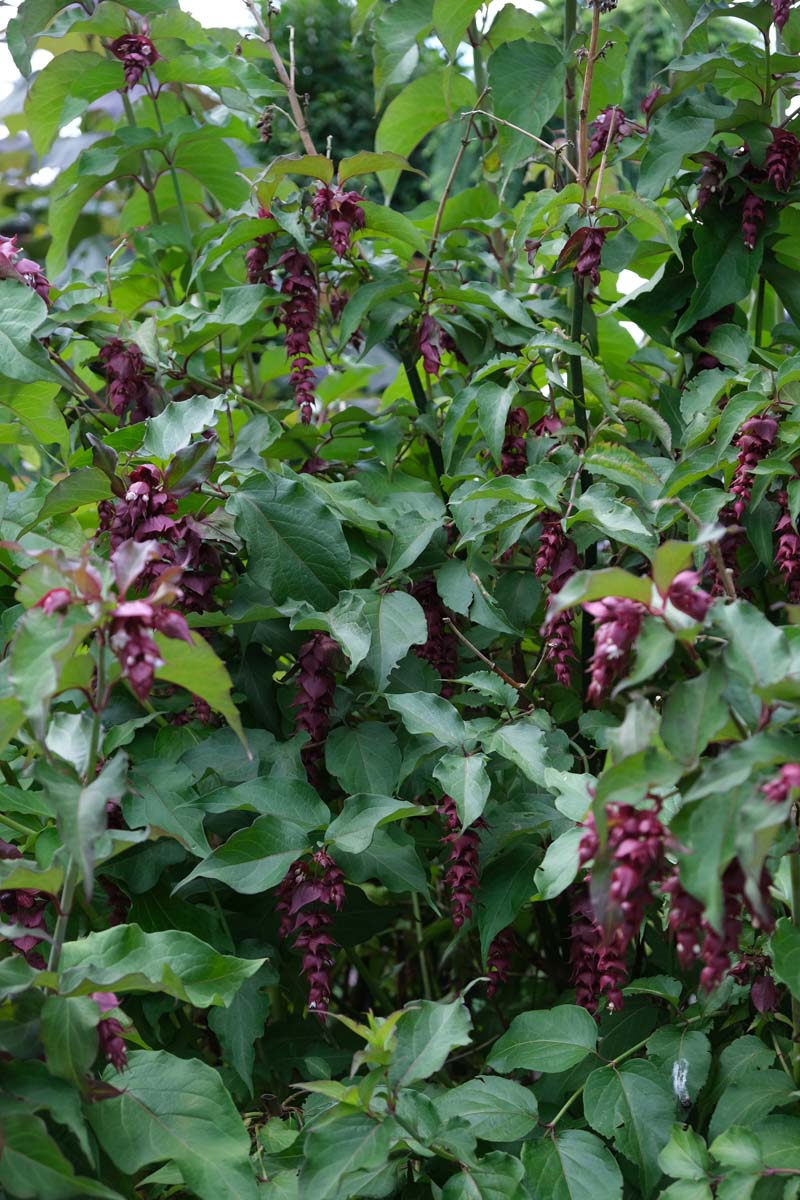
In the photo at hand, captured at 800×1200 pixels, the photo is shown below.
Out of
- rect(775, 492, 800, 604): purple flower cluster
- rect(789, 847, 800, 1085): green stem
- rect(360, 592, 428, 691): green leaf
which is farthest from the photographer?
rect(360, 592, 428, 691): green leaf

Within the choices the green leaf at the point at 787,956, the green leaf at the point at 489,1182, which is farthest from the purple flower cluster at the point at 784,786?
the green leaf at the point at 489,1182

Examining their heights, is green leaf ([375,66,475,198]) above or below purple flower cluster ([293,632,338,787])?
above

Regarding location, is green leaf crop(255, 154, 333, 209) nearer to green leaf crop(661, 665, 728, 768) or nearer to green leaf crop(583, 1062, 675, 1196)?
green leaf crop(661, 665, 728, 768)

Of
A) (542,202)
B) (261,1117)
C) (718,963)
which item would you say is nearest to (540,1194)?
(261,1117)

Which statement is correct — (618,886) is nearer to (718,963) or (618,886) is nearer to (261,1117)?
(718,963)

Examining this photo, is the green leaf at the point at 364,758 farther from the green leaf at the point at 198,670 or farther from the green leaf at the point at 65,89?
the green leaf at the point at 65,89

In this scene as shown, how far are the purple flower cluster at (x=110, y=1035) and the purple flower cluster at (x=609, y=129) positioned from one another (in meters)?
1.05

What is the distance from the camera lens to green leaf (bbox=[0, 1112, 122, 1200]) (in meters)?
0.80

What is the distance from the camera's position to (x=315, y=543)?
1254mm

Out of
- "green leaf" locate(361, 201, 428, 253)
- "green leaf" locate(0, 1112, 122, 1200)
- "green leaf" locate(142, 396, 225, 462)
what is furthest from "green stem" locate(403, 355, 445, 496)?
"green leaf" locate(0, 1112, 122, 1200)

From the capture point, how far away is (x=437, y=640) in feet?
4.54

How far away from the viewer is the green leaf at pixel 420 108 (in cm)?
173

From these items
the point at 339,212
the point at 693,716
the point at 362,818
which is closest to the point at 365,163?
the point at 339,212

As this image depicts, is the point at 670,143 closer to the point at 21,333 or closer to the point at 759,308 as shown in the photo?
the point at 759,308
